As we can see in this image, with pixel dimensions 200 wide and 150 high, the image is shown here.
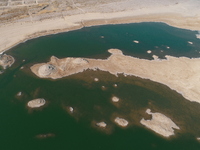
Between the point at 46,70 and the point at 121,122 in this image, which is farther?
the point at 46,70

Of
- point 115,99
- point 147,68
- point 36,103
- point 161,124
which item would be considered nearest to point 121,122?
point 115,99

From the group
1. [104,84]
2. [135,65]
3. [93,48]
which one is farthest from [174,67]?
[93,48]

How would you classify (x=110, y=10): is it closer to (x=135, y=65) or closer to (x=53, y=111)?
(x=135, y=65)

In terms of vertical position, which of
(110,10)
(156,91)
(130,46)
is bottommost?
(156,91)

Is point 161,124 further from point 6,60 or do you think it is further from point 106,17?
point 106,17

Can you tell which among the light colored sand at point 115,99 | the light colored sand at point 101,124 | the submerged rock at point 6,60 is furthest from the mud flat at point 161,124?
the submerged rock at point 6,60

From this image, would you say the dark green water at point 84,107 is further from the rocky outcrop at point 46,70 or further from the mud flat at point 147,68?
the mud flat at point 147,68
